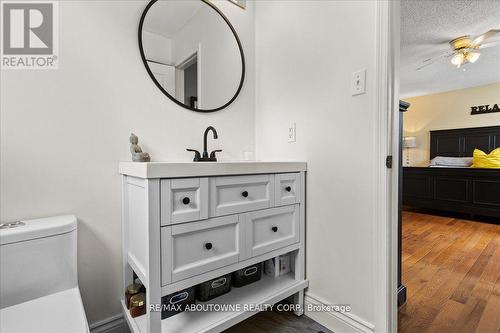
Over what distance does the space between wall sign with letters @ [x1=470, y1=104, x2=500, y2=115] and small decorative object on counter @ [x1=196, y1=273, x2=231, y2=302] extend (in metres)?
5.95

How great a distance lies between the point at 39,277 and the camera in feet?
3.12

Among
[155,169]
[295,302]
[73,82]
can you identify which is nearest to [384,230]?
[295,302]

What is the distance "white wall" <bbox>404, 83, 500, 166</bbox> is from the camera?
4.63 meters

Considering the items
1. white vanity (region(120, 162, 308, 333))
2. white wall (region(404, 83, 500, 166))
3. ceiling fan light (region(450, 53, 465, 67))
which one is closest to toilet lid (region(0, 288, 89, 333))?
white vanity (region(120, 162, 308, 333))

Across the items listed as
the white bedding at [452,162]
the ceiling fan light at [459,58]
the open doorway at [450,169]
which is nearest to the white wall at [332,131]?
the open doorway at [450,169]

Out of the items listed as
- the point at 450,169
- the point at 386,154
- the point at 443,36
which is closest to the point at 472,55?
the point at 443,36

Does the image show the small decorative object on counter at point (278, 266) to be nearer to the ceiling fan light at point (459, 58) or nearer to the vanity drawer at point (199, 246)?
the vanity drawer at point (199, 246)

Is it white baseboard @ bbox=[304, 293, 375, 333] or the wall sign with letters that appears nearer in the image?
white baseboard @ bbox=[304, 293, 375, 333]

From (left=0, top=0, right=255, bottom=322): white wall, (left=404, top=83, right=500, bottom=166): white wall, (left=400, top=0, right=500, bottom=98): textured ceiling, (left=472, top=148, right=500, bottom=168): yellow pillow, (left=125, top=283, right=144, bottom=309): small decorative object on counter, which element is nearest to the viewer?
(left=0, top=0, right=255, bottom=322): white wall

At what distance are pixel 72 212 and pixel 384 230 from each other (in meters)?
1.50

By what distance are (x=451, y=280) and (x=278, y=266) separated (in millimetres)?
1534

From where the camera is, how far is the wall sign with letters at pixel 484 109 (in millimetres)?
4516

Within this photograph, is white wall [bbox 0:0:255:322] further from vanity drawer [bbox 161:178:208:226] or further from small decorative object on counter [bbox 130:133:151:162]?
vanity drawer [bbox 161:178:208:226]

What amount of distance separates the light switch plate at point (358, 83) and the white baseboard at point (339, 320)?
117 centimetres
